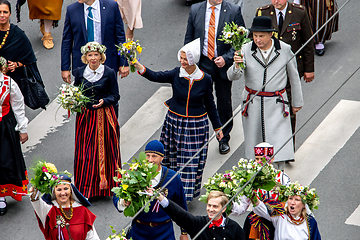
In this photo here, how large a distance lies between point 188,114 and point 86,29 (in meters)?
2.04

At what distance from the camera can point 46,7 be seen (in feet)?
39.4

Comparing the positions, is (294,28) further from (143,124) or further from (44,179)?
(44,179)

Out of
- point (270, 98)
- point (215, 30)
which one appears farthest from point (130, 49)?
point (270, 98)

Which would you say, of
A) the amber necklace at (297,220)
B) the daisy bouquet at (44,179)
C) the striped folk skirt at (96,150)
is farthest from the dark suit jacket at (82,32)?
the amber necklace at (297,220)

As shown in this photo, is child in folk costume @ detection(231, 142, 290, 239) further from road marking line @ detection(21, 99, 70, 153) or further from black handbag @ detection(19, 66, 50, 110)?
road marking line @ detection(21, 99, 70, 153)

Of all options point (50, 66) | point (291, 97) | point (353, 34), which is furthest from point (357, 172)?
point (50, 66)

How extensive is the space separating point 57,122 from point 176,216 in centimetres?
467

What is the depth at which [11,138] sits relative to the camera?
9258 millimetres

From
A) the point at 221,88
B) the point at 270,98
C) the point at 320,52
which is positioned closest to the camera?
the point at 270,98

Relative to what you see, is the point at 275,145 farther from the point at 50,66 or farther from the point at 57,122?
the point at 50,66

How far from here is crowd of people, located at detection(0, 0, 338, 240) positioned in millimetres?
7656

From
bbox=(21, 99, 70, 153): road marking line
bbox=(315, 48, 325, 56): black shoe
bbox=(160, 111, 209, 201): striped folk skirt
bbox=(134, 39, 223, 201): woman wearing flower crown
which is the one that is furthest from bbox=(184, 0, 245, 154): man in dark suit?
bbox=(315, 48, 325, 56): black shoe

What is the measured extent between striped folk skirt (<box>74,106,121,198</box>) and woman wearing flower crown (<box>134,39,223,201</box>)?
69 centimetres

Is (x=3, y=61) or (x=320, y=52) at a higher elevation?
(x=3, y=61)
